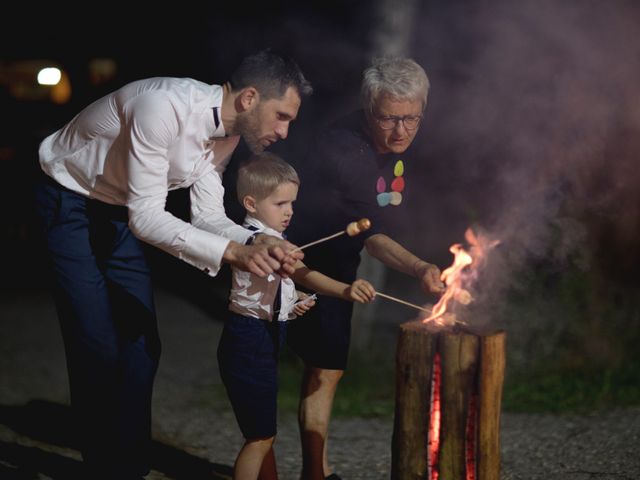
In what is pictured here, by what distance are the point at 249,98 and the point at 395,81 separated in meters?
0.69

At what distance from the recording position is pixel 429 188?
39.1ft

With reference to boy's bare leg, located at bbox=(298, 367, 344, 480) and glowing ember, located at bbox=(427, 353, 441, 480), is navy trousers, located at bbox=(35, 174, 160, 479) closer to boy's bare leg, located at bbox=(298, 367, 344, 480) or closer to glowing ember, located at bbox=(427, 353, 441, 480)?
boy's bare leg, located at bbox=(298, 367, 344, 480)

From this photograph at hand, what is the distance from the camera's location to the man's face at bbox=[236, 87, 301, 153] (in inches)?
149

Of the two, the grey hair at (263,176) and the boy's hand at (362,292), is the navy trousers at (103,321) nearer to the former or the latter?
the grey hair at (263,176)

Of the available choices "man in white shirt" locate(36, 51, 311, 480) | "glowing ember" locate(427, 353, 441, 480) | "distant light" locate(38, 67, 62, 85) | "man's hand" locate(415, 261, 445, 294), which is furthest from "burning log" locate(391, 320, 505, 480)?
"distant light" locate(38, 67, 62, 85)

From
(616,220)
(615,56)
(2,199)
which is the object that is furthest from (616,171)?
(2,199)

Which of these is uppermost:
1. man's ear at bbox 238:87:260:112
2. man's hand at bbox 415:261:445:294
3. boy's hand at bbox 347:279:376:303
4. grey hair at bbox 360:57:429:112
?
grey hair at bbox 360:57:429:112

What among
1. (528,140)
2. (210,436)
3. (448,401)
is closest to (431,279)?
(448,401)

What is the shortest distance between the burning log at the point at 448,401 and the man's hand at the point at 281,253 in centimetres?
56

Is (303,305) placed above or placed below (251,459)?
above

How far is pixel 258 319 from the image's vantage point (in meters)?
3.87

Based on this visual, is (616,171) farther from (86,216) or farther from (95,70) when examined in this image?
(95,70)

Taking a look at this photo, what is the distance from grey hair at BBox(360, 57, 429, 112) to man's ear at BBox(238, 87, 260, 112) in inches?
23.6

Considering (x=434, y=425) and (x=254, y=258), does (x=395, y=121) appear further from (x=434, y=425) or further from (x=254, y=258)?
(x=434, y=425)
